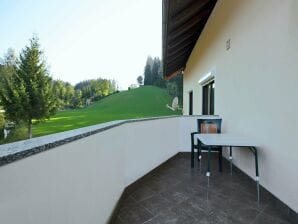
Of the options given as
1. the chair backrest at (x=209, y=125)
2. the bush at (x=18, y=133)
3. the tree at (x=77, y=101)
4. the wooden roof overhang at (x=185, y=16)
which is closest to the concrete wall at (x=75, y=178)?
the chair backrest at (x=209, y=125)

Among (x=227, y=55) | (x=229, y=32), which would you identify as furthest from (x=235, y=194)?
(x=229, y=32)

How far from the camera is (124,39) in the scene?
24359 mm

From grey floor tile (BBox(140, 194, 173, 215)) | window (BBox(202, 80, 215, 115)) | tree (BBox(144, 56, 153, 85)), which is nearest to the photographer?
grey floor tile (BBox(140, 194, 173, 215))

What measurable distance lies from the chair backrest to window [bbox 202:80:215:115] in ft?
5.16

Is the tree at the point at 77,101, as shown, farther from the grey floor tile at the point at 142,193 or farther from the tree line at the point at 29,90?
the grey floor tile at the point at 142,193

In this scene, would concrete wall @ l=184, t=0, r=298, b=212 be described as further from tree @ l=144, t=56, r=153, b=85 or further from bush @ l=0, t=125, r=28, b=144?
tree @ l=144, t=56, r=153, b=85

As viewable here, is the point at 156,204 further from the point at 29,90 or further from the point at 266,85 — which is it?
the point at 29,90

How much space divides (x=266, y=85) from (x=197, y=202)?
1673 millimetres

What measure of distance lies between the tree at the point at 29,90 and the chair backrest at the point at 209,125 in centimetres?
1315

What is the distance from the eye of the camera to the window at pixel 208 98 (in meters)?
5.58

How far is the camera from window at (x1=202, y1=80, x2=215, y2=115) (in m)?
5.58

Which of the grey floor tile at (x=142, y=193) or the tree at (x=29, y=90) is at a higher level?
the tree at (x=29, y=90)

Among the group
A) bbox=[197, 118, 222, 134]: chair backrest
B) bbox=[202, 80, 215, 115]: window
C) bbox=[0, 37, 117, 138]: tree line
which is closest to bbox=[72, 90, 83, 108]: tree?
bbox=[0, 37, 117, 138]: tree line

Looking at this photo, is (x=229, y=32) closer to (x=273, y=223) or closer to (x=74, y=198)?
(x=273, y=223)
